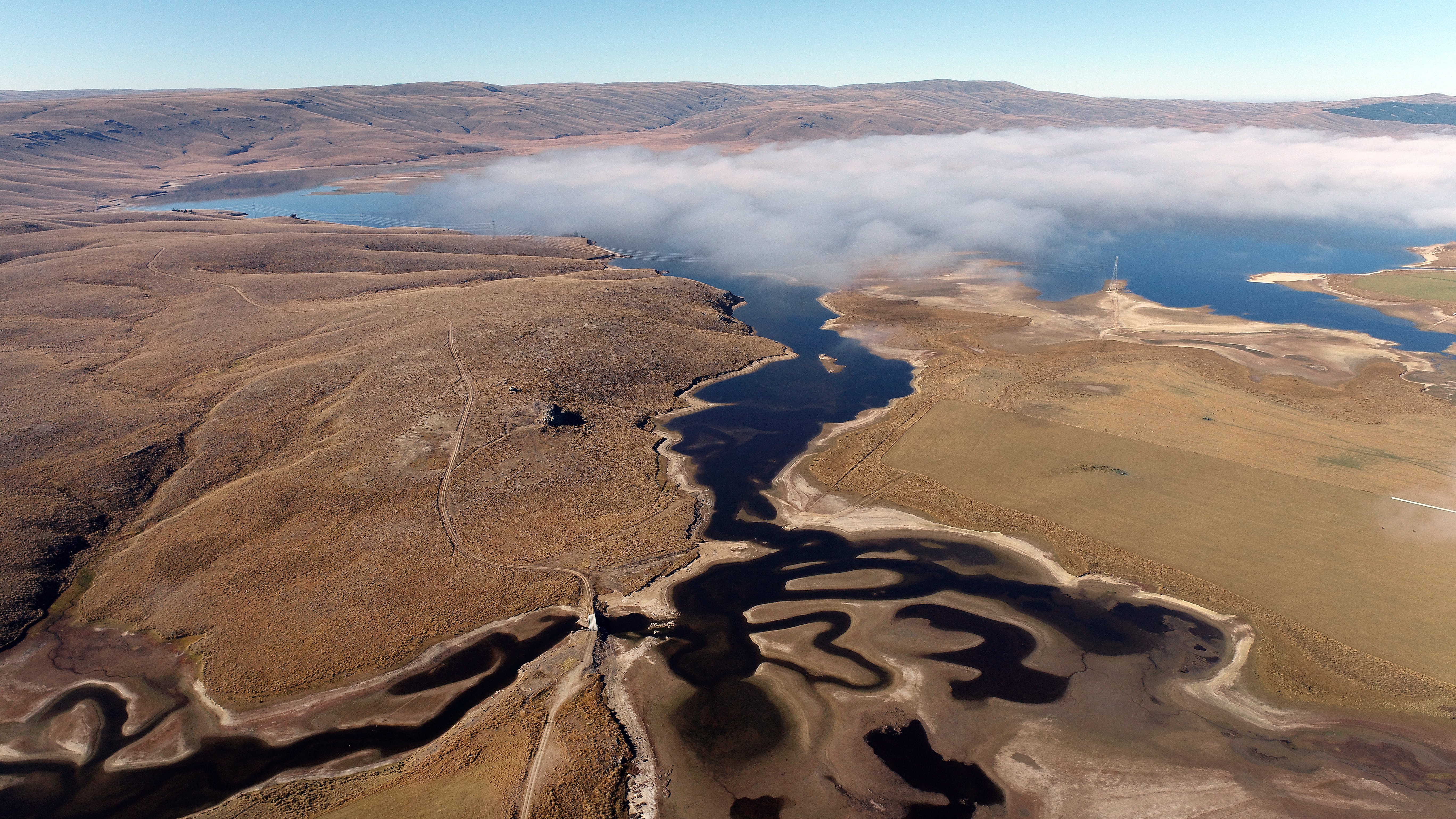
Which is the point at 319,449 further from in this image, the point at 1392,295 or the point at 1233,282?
the point at 1392,295

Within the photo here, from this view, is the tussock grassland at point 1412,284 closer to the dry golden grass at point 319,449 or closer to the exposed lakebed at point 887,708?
the dry golden grass at point 319,449

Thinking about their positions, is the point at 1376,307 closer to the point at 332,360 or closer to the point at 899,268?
the point at 899,268

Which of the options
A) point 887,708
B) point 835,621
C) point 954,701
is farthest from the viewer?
point 835,621

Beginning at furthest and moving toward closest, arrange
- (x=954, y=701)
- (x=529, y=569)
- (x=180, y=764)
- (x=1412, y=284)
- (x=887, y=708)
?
(x=1412, y=284)
(x=529, y=569)
(x=954, y=701)
(x=887, y=708)
(x=180, y=764)

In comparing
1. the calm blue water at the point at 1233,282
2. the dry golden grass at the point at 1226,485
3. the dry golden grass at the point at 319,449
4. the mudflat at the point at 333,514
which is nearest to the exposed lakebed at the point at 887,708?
the mudflat at the point at 333,514

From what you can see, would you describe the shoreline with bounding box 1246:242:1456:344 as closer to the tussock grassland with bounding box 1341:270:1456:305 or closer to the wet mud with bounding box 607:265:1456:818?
the tussock grassland with bounding box 1341:270:1456:305

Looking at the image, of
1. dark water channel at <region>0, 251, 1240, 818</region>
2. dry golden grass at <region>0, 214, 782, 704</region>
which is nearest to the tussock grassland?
dry golden grass at <region>0, 214, 782, 704</region>

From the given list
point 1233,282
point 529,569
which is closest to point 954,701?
point 529,569
